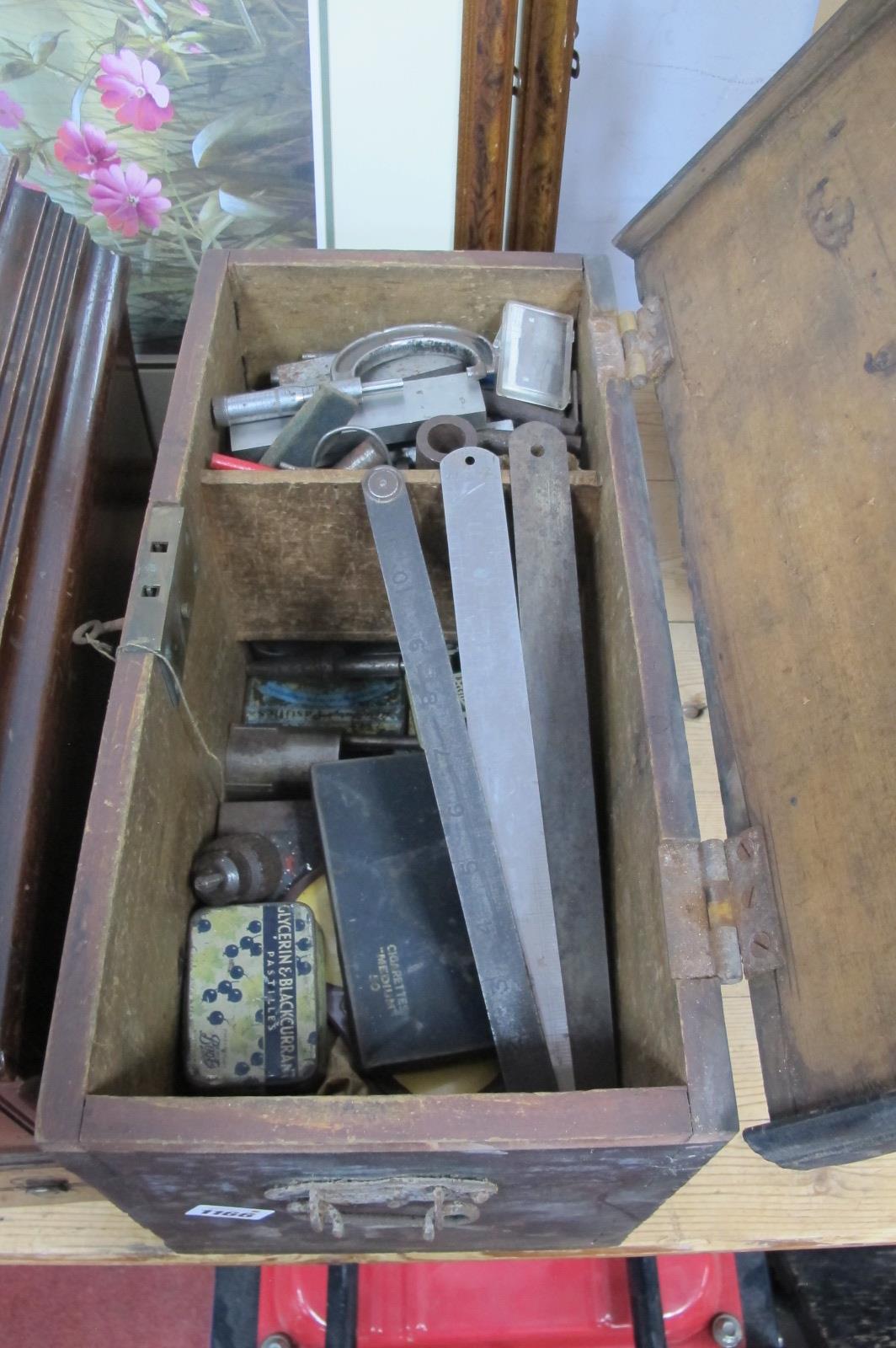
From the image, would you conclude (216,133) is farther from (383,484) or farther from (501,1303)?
(501,1303)

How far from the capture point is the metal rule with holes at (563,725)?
2.46 ft

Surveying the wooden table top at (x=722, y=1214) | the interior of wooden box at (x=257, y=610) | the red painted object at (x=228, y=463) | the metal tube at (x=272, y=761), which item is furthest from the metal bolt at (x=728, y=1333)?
the red painted object at (x=228, y=463)

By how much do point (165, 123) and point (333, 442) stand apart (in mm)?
428

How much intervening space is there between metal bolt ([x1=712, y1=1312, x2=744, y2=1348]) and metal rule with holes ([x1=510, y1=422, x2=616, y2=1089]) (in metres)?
0.43

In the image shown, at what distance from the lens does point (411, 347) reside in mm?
963

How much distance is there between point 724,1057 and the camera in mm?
589

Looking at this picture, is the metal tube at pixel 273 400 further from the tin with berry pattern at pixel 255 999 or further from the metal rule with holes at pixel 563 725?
the tin with berry pattern at pixel 255 999

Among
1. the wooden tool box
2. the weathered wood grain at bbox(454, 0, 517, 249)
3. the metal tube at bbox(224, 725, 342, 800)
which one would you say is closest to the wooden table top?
the wooden tool box

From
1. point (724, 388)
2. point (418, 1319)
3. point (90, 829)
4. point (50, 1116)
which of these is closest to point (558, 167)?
point (724, 388)

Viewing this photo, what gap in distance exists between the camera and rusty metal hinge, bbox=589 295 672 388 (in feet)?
2.89

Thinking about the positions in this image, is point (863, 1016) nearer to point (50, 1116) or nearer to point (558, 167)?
point (50, 1116)

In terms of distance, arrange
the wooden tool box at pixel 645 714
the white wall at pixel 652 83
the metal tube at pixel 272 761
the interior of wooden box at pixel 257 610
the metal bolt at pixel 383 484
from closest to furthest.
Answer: the wooden tool box at pixel 645 714
the interior of wooden box at pixel 257 610
the metal bolt at pixel 383 484
the metal tube at pixel 272 761
the white wall at pixel 652 83

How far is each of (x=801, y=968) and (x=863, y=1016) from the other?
5 cm

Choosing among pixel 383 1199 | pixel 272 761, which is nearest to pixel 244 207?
pixel 272 761
